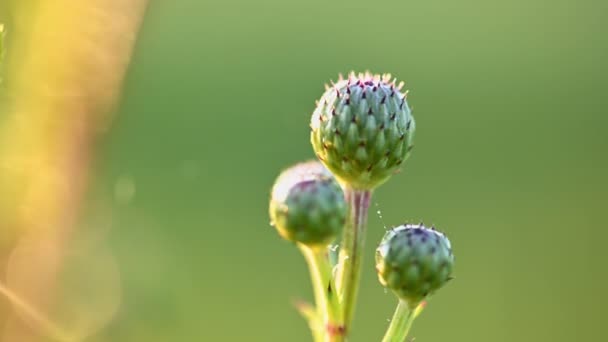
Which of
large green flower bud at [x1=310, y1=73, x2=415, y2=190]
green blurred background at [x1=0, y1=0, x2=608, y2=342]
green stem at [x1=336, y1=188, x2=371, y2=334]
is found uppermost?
green blurred background at [x1=0, y1=0, x2=608, y2=342]

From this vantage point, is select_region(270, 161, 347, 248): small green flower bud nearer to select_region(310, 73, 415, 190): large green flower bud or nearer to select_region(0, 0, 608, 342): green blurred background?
select_region(310, 73, 415, 190): large green flower bud

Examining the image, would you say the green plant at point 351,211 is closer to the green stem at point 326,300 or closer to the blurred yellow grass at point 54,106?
the green stem at point 326,300

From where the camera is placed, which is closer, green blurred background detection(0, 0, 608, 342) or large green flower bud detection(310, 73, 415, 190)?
large green flower bud detection(310, 73, 415, 190)

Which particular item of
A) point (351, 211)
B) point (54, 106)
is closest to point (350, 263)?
point (351, 211)

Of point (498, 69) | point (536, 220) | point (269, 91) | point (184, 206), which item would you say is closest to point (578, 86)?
point (498, 69)

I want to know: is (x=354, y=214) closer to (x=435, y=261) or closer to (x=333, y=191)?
(x=333, y=191)

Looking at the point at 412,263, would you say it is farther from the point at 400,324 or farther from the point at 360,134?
the point at 360,134

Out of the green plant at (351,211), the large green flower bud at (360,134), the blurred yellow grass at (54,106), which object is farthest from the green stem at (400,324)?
the blurred yellow grass at (54,106)

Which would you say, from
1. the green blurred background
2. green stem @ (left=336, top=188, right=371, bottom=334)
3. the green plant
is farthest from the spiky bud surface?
the green blurred background
